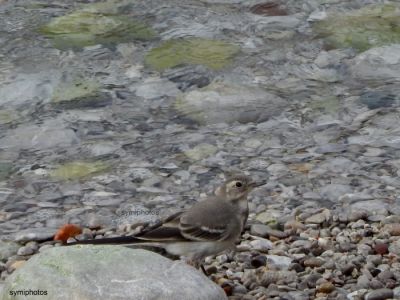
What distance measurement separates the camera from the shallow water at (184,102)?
948 cm

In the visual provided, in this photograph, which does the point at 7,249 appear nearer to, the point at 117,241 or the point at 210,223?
the point at 117,241

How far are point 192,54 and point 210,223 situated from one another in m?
4.56

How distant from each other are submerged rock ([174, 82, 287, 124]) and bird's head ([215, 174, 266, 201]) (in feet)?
8.02

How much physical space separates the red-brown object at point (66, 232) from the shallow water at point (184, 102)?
225 mm

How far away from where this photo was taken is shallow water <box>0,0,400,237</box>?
373 inches

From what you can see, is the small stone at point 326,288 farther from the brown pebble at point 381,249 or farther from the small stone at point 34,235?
the small stone at point 34,235

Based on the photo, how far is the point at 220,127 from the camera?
10578mm

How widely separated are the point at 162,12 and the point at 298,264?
228 inches

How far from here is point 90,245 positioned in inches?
271

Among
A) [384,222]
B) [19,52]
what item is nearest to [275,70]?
[19,52]

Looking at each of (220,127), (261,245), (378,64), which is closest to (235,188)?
(261,245)

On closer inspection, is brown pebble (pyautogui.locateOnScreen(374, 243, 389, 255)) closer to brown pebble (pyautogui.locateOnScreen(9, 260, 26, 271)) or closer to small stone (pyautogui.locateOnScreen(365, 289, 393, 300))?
small stone (pyautogui.locateOnScreen(365, 289, 393, 300))

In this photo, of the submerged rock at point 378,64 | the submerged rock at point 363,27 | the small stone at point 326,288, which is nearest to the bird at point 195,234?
the small stone at point 326,288

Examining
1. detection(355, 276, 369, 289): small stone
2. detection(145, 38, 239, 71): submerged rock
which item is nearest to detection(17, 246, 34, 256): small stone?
detection(355, 276, 369, 289): small stone
